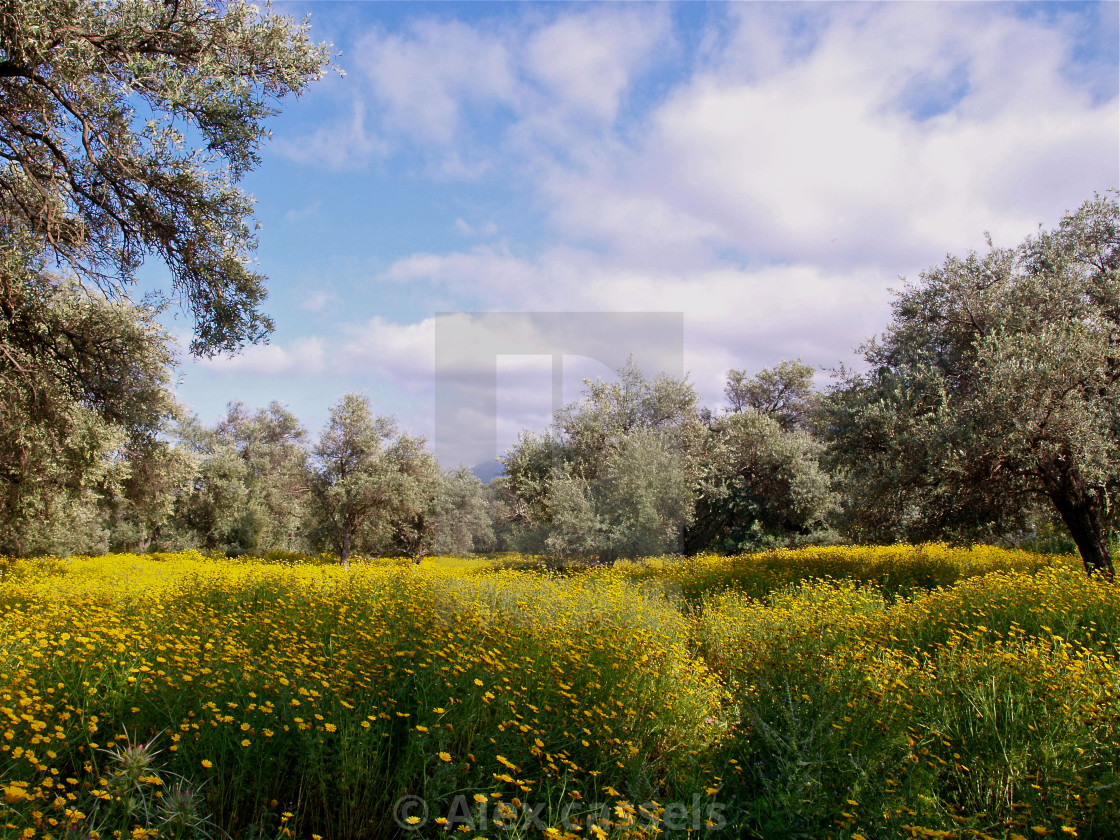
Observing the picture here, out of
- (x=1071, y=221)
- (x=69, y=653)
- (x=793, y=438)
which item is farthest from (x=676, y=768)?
(x=793, y=438)

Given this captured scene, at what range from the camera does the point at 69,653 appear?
4633mm

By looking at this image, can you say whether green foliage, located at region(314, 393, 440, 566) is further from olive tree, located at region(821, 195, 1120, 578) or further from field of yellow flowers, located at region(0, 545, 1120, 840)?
field of yellow flowers, located at region(0, 545, 1120, 840)

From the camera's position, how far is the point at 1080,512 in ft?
39.1

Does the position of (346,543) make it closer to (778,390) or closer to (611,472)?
(611,472)

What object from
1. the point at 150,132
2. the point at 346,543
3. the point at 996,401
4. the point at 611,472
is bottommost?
the point at 346,543

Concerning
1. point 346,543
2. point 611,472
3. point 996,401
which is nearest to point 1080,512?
point 996,401

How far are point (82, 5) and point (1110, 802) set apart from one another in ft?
35.6

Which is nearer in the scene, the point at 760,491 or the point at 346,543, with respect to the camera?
the point at 760,491

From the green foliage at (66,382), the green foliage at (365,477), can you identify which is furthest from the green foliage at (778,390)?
the green foliage at (66,382)

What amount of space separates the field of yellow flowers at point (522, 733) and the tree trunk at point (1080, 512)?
6.14 meters

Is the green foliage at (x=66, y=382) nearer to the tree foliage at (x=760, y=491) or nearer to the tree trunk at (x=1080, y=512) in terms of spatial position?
the tree trunk at (x=1080, y=512)

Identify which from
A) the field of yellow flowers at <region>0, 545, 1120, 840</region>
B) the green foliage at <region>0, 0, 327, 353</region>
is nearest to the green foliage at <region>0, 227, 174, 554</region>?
the green foliage at <region>0, 0, 327, 353</region>

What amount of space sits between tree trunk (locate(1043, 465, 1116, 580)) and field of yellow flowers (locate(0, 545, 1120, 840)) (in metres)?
6.14

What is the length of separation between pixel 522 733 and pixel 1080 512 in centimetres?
1314
